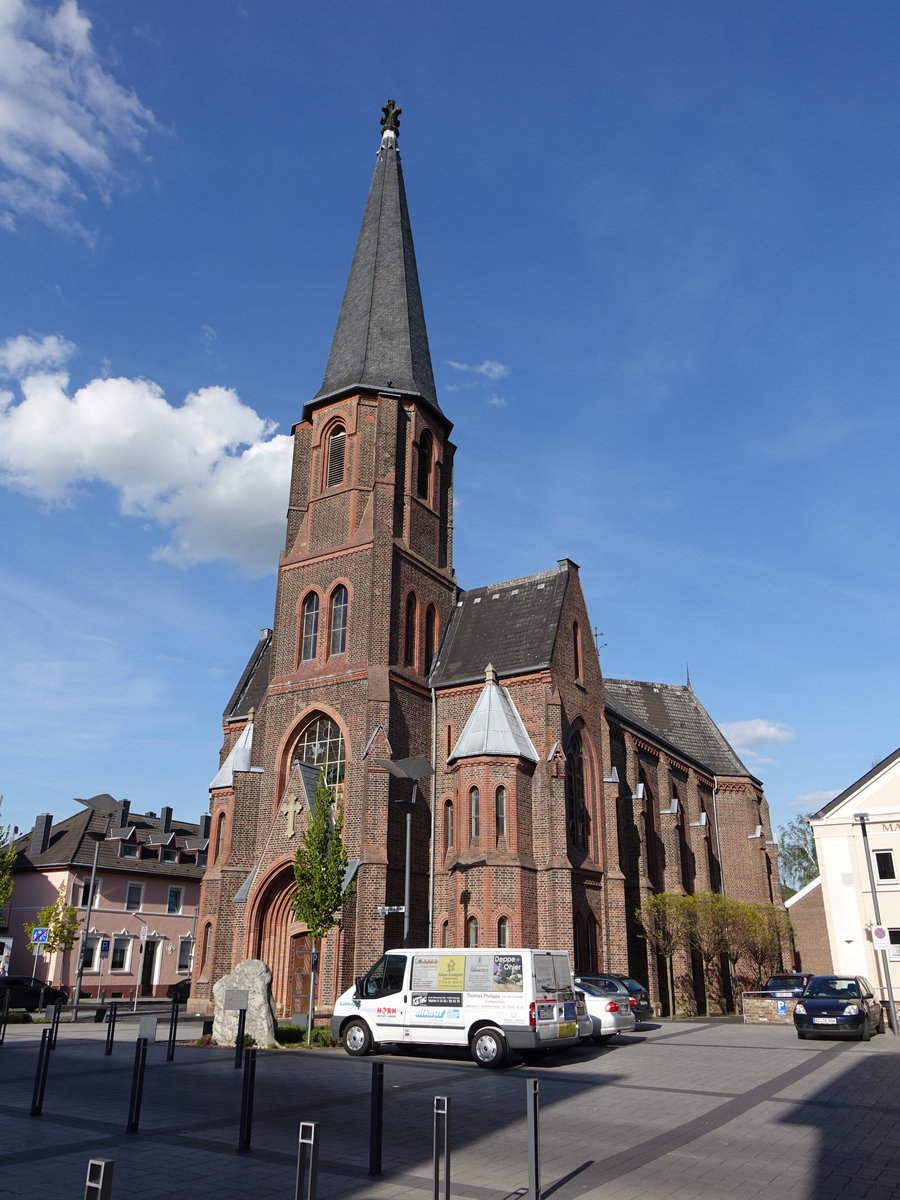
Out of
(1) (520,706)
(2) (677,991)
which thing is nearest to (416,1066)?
(1) (520,706)

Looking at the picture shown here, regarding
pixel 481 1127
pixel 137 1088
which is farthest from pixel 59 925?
pixel 481 1127

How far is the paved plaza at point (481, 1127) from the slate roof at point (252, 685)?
1875 centimetres

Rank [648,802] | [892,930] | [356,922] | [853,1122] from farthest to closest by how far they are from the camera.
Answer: [648,802] → [892,930] → [356,922] → [853,1122]

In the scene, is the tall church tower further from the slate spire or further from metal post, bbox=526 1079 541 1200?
metal post, bbox=526 1079 541 1200

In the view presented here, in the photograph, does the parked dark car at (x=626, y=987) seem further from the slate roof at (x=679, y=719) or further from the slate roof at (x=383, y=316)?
the slate roof at (x=679, y=719)

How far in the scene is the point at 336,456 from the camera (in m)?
34.1

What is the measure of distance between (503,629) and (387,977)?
54.0 feet

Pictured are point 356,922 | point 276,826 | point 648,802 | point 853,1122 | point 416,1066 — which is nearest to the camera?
point 853,1122

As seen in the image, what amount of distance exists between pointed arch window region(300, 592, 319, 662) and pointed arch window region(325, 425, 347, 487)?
4.45 meters

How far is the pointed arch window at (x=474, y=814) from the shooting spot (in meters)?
27.9

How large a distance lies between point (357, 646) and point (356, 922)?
29.0 ft

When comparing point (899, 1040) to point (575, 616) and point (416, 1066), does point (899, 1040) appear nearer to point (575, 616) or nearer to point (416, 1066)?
point (416, 1066)

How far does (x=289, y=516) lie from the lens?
34.5 m

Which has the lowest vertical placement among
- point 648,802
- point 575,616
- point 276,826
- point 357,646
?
point 276,826
